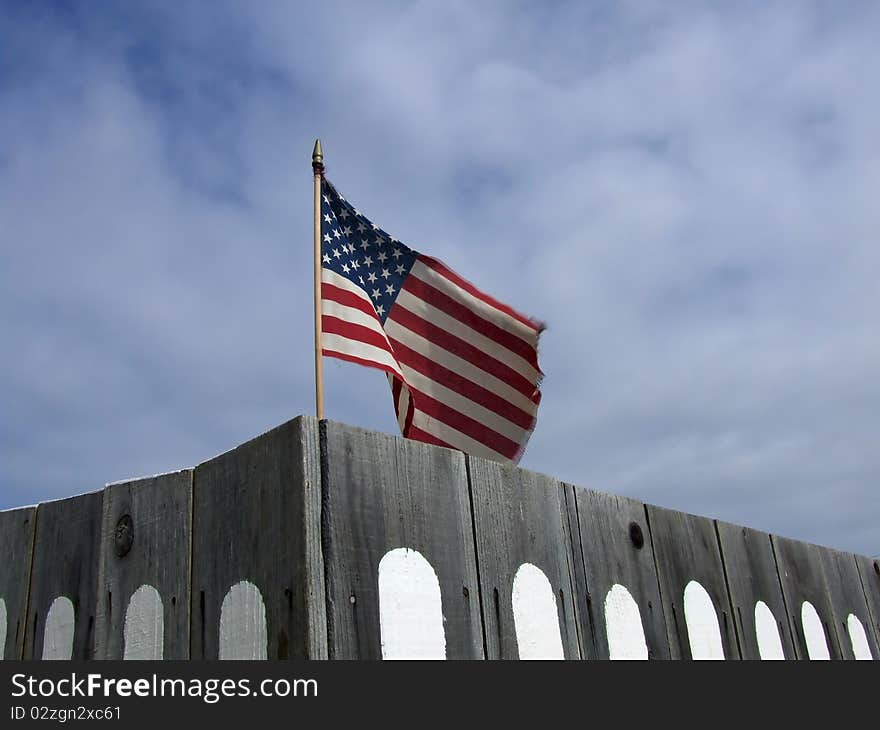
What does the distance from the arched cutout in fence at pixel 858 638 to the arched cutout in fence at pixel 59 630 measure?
385 cm

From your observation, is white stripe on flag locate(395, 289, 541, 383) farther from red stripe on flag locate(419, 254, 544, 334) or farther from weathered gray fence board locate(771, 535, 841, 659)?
weathered gray fence board locate(771, 535, 841, 659)

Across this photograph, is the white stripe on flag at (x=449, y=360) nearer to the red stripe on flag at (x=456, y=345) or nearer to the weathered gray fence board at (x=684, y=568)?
the red stripe on flag at (x=456, y=345)

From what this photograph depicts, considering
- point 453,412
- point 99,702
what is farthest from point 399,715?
point 453,412

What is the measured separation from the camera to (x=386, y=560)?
2756mm

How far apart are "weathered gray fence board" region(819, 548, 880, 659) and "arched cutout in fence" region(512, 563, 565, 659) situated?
7.74 feet

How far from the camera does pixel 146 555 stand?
3.08m

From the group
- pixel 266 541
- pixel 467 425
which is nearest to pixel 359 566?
pixel 266 541

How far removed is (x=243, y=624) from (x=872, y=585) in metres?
4.19

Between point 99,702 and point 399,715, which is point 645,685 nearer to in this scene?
point 399,715

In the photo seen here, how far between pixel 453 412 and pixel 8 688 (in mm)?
3278

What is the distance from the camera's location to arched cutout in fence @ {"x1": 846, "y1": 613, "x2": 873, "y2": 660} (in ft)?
16.2

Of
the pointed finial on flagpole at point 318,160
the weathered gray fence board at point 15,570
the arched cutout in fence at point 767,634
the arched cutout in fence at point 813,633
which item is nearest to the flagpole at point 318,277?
the pointed finial on flagpole at point 318,160

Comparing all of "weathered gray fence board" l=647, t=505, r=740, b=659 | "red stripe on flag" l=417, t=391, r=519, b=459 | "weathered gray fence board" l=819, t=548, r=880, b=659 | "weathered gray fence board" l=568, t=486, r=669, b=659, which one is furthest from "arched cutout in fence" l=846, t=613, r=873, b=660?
"red stripe on flag" l=417, t=391, r=519, b=459

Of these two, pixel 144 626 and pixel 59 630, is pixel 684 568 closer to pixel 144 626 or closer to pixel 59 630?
pixel 144 626
